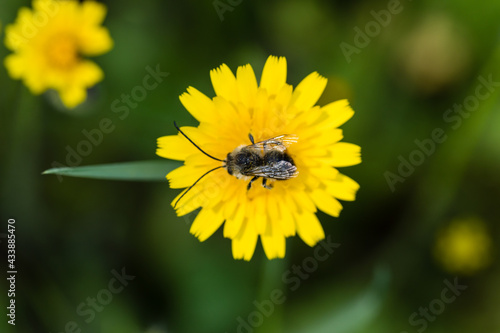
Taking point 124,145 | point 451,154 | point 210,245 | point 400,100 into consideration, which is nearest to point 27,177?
point 124,145

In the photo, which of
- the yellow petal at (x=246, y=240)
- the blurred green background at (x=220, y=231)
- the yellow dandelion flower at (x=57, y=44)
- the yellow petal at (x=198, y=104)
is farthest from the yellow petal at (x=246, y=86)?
Answer: the yellow dandelion flower at (x=57, y=44)

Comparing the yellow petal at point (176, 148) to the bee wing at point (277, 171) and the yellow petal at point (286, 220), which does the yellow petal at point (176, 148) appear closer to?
the bee wing at point (277, 171)

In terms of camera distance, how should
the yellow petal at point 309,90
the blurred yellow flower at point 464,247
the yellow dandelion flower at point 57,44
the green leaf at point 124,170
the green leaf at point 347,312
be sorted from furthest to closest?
the blurred yellow flower at point 464,247, the yellow dandelion flower at point 57,44, the green leaf at point 347,312, the yellow petal at point 309,90, the green leaf at point 124,170

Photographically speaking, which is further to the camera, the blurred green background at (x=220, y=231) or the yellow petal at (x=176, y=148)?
the blurred green background at (x=220, y=231)

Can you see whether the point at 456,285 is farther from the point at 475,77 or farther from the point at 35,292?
the point at 35,292

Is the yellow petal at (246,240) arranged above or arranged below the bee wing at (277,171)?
below

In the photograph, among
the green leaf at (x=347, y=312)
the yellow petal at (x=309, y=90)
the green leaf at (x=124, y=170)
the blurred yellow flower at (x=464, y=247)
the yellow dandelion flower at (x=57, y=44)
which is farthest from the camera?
the blurred yellow flower at (x=464, y=247)

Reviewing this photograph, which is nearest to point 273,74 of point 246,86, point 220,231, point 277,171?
point 246,86
